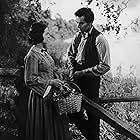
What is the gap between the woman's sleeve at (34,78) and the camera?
69.1 inches

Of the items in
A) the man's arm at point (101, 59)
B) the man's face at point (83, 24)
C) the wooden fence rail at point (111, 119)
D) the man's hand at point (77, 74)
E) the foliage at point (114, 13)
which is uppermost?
the foliage at point (114, 13)

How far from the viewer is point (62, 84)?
1.76 metres

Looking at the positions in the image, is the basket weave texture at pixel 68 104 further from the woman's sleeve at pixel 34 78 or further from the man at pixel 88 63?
the man at pixel 88 63

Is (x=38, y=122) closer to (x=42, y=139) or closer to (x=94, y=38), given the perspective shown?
(x=42, y=139)

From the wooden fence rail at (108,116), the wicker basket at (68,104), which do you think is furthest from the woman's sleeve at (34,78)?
the wooden fence rail at (108,116)

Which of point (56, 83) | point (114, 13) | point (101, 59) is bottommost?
point (56, 83)

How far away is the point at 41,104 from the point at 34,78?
149mm

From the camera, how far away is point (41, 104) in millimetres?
1791

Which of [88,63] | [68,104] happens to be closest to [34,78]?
[68,104]

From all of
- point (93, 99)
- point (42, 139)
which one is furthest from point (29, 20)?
point (42, 139)

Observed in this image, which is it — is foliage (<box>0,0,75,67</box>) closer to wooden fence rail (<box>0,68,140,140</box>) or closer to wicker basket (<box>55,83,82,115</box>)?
wooden fence rail (<box>0,68,140,140</box>)

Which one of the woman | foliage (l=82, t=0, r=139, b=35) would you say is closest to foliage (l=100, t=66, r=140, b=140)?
foliage (l=82, t=0, r=139, b=35)

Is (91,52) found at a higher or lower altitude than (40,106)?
higher

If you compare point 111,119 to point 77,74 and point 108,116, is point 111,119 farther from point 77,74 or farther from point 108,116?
point 77,74
